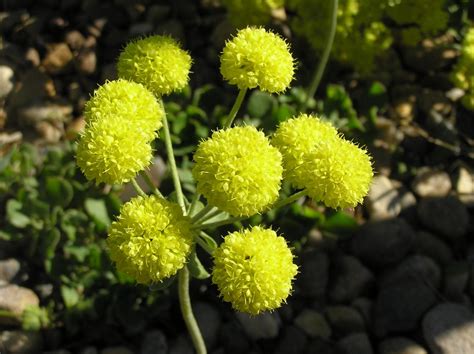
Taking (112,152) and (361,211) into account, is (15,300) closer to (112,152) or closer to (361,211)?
(112,152)

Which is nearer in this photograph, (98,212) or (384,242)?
(98,212)

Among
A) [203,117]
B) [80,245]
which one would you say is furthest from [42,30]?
[80,245]

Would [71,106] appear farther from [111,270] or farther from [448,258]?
[448,258]

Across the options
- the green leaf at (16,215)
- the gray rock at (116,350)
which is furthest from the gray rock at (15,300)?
the gray rock at (116,350)

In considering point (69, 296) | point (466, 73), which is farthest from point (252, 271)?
point (466, 73)

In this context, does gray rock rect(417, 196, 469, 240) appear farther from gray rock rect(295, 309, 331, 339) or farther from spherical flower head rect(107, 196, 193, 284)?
spherical flower head rect(107, 196, 193, 284)

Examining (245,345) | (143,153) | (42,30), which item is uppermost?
(143,153)
